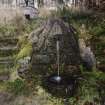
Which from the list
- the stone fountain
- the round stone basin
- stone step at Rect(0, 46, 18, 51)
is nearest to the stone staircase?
stone step at Rect(0, 46, 18, 51)

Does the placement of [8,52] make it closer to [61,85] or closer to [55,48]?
[55,48]

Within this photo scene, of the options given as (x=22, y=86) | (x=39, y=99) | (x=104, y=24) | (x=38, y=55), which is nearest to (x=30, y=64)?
(x=38, y=55)

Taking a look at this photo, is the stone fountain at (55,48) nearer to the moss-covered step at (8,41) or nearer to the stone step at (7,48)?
the stone step at (7,48)

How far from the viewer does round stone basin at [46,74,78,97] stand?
6359 mm

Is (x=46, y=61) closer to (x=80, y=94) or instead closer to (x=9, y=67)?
(x=9, y=67)

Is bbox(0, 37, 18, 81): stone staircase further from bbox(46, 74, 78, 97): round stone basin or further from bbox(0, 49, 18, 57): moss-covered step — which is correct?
bbox(46, 74, 78, 97): round stone basin

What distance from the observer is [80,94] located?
647 cm

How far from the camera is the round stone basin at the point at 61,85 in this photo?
636 cm

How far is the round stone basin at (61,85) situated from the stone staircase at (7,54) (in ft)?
4.29

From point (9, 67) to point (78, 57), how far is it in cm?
193

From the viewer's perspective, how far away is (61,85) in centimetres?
641

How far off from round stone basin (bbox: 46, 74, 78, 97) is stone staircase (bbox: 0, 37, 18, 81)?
1.31 m

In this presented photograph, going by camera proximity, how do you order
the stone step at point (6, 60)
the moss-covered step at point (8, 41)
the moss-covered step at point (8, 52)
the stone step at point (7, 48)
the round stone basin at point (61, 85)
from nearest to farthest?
the round stone basin at point (61, 85) → the stone step at point (6, 60) → the moss-covered step at point (8, 52) → the stone step at point (7, 48) → the moss-covered step at point (8, 41)

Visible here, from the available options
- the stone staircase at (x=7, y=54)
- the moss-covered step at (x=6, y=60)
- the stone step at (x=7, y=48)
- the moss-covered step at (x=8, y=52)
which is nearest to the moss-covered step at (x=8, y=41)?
the stone staircase at (x=7, y=54)
